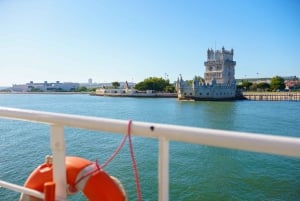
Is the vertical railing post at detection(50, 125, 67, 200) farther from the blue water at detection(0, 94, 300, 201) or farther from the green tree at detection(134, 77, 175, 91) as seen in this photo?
the green tree at detection(134, 77, 175, 91)

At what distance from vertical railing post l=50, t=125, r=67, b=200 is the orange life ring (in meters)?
0.03

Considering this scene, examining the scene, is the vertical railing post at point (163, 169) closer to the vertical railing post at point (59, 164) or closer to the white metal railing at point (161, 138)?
the white metal railing at point (161, 138)

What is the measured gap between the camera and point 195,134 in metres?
1.09

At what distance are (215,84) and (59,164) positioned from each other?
89600 mm

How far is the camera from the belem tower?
3457 inches

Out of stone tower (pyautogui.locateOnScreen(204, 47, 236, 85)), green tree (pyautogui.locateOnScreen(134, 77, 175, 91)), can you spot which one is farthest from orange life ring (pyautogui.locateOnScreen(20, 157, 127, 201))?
green tree (pyautogui.locateOnScreen(134, 77, 175, 91))

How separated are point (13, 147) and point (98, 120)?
18.1m

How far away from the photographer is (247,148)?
100 cm

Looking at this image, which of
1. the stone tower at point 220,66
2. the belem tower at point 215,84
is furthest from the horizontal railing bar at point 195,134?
the stone tower at point 220,66

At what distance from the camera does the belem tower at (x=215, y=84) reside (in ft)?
288

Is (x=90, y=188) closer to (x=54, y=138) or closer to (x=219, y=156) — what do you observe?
(x=54, y=138)

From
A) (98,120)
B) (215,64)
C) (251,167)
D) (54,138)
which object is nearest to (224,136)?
(98,120)

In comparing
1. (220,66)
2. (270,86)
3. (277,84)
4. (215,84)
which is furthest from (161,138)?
(270,86)

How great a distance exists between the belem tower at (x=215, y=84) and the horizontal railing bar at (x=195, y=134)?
284 ft
